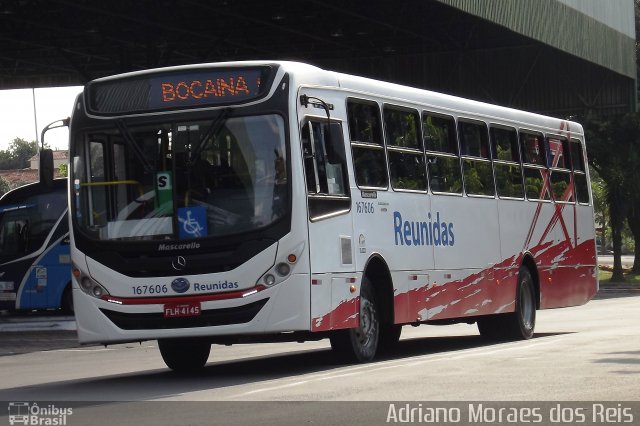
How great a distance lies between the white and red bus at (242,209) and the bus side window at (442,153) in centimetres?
69

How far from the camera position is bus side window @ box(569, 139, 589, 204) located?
2298 centimetres

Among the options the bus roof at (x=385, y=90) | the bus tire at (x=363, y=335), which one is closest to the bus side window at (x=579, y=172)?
the bus roof at (x=385, y=90)

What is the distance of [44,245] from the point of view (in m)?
33.3

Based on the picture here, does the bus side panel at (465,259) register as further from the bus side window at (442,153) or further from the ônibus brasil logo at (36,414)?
the ônibus brasil logo at (36,414)

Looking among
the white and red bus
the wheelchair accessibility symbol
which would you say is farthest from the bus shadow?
the wheelchair accessibility symbol

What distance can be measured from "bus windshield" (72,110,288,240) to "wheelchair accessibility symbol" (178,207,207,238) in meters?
0.01

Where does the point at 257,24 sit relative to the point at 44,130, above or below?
above

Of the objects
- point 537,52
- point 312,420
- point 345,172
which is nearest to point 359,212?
point 345,172

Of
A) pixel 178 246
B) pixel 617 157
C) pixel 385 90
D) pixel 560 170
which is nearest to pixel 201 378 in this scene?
pixel 178 246

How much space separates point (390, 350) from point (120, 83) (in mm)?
5677

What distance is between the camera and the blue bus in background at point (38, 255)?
32906 millimetres

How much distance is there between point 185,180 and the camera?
1427 centimetres

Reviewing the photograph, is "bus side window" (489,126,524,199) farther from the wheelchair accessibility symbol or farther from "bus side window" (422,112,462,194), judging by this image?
the wheelchair accessibility symbol

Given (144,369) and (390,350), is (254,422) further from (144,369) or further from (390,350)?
(390,350)
